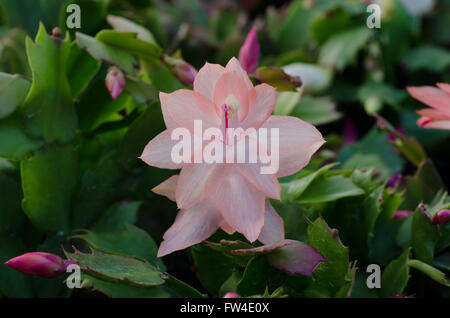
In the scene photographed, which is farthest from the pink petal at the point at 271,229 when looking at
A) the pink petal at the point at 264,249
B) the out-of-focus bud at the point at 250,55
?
the out-of-focus bud at the point at 250,55

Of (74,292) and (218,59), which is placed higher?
(218,59)

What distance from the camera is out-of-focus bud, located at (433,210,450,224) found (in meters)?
0.55

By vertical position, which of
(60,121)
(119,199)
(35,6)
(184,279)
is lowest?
(184,279)

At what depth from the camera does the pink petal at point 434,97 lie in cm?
62

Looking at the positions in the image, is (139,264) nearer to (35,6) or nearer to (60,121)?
(60,121)

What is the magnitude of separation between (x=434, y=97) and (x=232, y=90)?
29 cm

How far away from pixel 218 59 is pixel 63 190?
20.1 inches

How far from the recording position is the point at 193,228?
1.70 ft

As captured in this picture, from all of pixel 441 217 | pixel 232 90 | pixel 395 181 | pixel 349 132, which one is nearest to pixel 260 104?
pixel 232 90

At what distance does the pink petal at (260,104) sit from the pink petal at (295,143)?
2 centimetres

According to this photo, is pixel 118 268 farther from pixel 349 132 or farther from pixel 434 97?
pixel 349 132

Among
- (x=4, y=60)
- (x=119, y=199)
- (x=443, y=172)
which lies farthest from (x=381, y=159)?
(x=4, y=60)

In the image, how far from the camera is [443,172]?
1018 millimetres

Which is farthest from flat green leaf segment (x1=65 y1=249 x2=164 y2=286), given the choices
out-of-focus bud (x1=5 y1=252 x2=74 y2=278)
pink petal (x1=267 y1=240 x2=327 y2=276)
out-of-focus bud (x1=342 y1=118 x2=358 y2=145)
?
out-of-focus bud (x1=342 y1=118 x2=358 y2=145)
